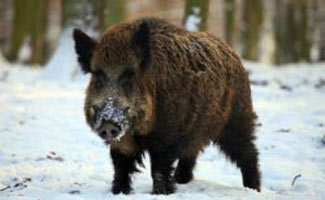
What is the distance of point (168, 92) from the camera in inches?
268

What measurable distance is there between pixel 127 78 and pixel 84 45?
645mm

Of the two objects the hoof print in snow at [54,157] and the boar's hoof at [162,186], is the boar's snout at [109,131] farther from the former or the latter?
the hoof print in snow at [54,157]

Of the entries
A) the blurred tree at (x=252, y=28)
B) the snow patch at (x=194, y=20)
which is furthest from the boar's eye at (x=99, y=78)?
the blurred tree at (x=252, y=28)

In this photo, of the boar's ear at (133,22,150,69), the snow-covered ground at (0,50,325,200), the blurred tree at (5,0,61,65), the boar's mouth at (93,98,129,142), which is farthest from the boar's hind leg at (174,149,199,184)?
the blurred tree at (5,0,61,65)

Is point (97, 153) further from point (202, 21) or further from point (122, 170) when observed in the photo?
point (202, 21)

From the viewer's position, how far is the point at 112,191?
22.9 feet

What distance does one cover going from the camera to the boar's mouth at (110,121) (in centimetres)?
604

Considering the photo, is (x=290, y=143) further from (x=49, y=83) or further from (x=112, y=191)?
(x=49, y=83)

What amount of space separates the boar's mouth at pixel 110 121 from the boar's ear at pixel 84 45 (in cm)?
76

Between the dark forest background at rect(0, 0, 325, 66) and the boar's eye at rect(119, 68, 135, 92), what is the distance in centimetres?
197

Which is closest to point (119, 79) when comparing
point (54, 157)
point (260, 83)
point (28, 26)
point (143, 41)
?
point (143, 41)

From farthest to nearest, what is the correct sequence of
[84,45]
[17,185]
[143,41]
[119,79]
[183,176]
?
[183,176]
[17,185]
[84,45]
[143,41]
[119,79]

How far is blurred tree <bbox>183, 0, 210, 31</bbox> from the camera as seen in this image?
45.7 ft

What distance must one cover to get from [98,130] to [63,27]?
32.1 ft
